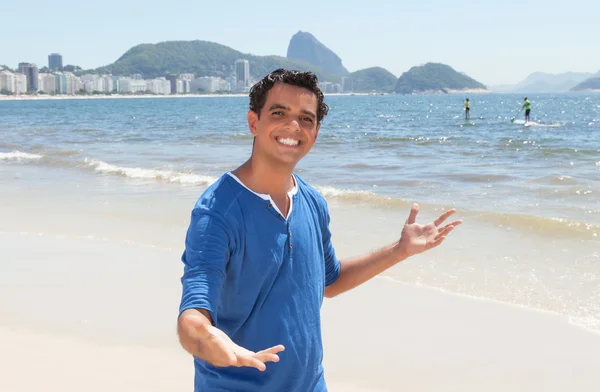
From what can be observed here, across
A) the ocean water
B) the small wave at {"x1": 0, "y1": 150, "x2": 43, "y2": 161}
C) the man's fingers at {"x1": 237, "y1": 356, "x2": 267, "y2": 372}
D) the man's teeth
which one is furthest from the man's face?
the small wave at {"x1": 0, "y1": 150, "x2": 43, "y2": 161}

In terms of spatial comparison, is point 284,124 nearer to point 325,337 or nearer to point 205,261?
point 205,261

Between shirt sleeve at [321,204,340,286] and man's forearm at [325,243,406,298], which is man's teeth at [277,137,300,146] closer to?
shirt sleeve at [321,204,340,286]

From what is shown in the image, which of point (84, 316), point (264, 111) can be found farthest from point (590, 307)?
point (264, 111)

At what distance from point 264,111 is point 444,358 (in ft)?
9.81

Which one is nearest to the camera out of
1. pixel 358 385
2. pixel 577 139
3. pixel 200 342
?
pixel 200 342

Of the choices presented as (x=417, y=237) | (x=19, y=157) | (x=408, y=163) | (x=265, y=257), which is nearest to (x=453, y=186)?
(x=408, y=163)

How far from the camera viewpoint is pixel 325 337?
496cm

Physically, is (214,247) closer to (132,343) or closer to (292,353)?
(292,353)

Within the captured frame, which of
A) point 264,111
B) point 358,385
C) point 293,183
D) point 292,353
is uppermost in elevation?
point 264,111

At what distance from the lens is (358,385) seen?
4191mm

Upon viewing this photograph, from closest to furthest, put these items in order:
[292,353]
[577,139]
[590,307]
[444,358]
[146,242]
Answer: [292,353], [444,358], [590,307], [146,242], [577,139]

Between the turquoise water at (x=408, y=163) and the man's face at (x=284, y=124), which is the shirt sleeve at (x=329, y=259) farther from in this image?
the turquoise water at (x=408, y=163)

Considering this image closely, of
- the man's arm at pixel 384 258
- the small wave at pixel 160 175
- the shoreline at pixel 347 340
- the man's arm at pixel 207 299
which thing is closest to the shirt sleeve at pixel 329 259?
the man's arm at pixel 384 258

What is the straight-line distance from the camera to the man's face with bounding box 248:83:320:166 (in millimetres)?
2127
